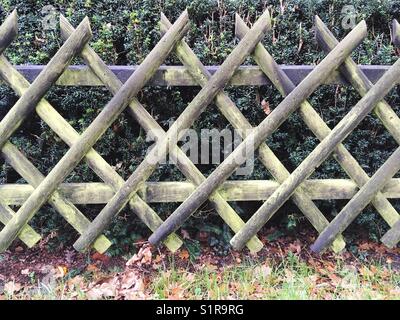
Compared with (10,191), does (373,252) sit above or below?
below

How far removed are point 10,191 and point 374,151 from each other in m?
2.04

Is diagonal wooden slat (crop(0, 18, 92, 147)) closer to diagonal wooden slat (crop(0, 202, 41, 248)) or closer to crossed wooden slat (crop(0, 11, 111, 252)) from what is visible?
crossed wooden slat (crop(0, 11, 111, 252))

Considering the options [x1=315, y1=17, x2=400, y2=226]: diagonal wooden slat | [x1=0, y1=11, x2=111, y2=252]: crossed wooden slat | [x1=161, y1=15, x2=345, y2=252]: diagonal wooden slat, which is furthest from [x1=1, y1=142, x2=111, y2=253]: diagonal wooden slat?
[x1=315, y1=17, x2=400, y2=226]: diagonal wooden slat

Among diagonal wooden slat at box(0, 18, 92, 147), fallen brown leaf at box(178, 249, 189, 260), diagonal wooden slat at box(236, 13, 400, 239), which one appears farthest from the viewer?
fallen brown leaf at box(178, 249, 189, 260)

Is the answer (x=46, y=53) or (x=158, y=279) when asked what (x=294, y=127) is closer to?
(x=158, y=279)

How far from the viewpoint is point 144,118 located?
2154 mm

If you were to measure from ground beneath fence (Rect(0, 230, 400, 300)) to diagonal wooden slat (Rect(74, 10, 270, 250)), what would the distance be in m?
→ 0.37

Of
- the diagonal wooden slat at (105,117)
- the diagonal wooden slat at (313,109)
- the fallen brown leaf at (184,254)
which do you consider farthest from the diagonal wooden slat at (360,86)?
the fallen brown leaf at (184,254)

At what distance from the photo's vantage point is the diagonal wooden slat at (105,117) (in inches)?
81.7

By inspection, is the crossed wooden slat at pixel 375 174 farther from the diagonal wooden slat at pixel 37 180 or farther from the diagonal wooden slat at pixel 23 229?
the diagonal wooden slat at pixel 23 229

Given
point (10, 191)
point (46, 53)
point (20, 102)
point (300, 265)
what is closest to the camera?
point (20, 102)

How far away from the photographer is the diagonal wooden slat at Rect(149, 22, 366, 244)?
2117mm

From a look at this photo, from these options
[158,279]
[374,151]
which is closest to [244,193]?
[158,279]

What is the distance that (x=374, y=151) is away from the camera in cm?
258
